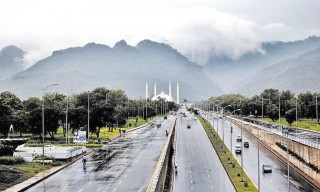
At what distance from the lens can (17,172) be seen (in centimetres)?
5966

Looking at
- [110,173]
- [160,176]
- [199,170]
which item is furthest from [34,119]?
[160,176]

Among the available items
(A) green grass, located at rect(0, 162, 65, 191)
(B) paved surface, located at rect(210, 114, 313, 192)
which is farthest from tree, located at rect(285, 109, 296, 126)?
(A) green grass, located at rect(0, 162, 65, 191)

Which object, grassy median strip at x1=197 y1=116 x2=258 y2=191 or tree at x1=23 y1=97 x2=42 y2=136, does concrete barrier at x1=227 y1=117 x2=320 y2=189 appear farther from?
tree at x1=23 y1=97 x2=42 y2=136

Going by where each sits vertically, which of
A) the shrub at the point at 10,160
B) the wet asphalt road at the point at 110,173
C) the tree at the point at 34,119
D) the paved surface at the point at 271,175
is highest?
the tree at the point at 34,119

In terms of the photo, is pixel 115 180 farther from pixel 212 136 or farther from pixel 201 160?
pixel 212 136

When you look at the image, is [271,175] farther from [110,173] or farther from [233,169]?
[110,173]

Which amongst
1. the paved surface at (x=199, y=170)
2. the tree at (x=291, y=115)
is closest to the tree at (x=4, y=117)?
the paved surface at (x=199, y=170)

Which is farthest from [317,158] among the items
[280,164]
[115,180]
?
[115,180]

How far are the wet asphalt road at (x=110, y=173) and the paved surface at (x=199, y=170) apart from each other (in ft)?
15.0

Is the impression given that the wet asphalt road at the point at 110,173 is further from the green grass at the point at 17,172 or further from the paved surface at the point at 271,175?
the paved surface at the point at 271,175

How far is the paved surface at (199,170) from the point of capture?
61.3 meters

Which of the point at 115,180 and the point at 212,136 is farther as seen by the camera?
the point at 212,136

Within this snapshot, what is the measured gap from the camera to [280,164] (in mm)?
84500

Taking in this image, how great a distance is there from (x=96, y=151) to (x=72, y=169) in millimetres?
22068
